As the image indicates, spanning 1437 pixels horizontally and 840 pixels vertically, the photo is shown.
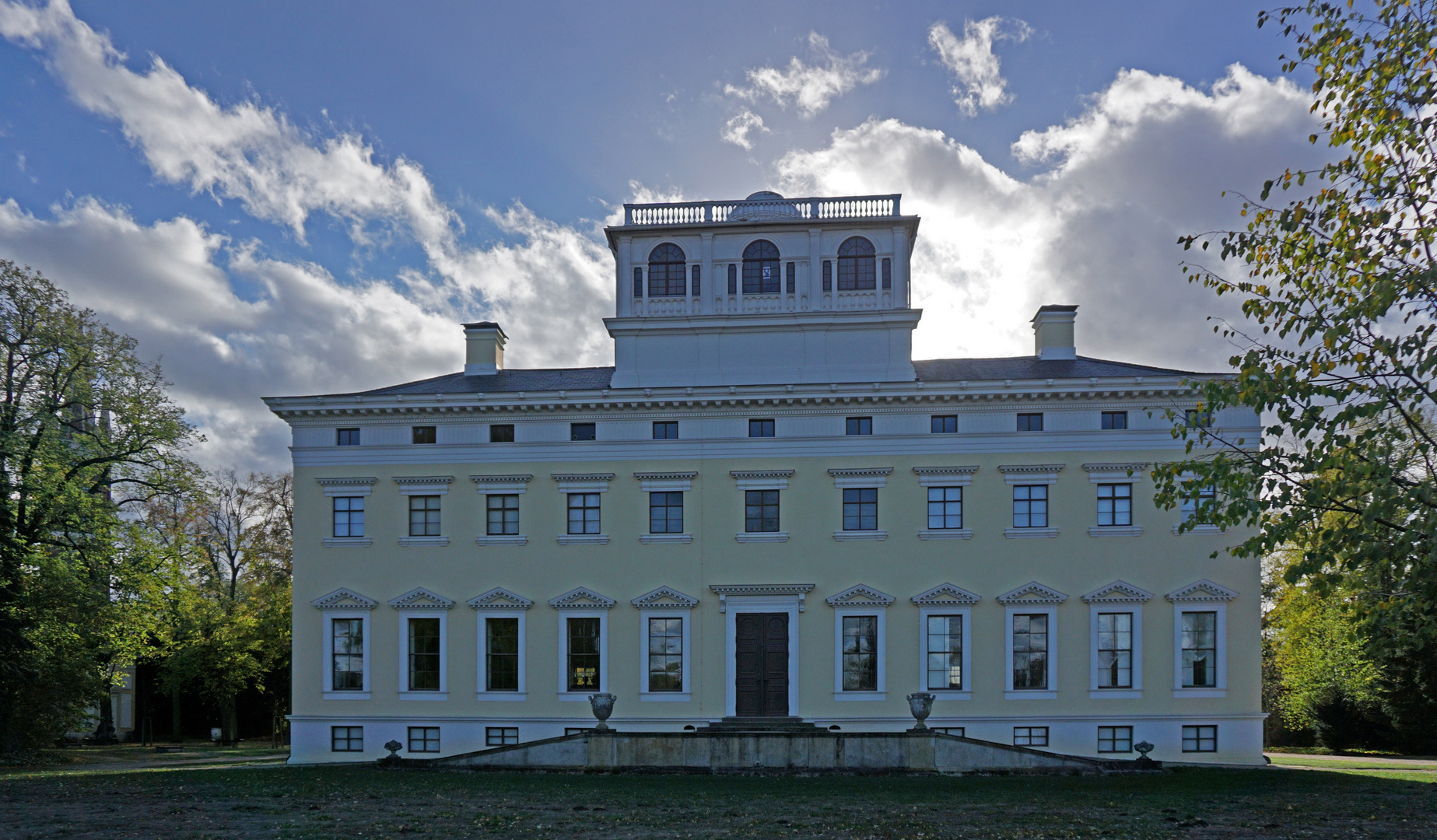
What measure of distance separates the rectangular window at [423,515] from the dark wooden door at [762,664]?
9.11 meters

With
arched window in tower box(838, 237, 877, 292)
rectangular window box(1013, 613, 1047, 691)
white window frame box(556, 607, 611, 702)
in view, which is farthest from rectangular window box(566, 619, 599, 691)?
arched window in tower box(838, 237, 877, 292)

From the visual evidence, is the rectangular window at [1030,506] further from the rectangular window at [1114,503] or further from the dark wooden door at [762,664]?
the dark wooden door at [762,664]

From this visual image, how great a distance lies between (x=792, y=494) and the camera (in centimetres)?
2666

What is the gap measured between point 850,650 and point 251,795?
14.7 m

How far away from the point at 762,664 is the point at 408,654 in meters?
9.97

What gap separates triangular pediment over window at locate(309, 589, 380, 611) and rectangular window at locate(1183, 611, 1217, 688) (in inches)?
873

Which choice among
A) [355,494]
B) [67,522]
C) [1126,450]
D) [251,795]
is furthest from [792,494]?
[67,522]

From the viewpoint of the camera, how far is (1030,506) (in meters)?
26.2

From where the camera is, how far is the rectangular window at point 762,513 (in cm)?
2670

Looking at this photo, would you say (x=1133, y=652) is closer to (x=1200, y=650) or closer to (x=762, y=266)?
(x=1200, y=650)

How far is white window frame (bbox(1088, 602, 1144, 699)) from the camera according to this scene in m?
25.3

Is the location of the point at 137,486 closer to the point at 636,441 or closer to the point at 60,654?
the point at 60,654

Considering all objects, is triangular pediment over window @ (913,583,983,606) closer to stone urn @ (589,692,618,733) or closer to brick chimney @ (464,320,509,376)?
stone urn @ (589,692,618,733)

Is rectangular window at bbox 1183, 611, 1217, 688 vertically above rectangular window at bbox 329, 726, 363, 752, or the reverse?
rectangular window at bbox 1183, 611, 1217, 688
